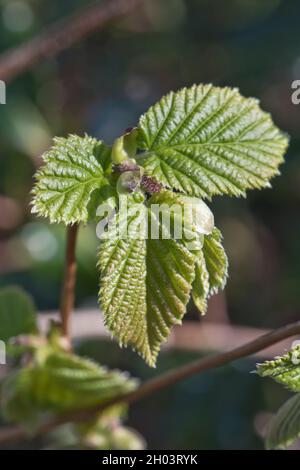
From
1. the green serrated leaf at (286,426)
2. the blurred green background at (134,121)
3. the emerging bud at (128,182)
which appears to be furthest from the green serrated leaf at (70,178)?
the blurred green background at (134,121)

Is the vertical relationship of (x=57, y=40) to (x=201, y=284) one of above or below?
above

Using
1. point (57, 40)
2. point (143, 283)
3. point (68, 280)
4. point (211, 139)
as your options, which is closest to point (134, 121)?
point (57, 40)

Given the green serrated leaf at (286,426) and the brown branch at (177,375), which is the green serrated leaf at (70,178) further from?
the green serrated leaf at (286,426)

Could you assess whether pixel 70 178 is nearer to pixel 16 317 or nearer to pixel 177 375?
pixel 177 375

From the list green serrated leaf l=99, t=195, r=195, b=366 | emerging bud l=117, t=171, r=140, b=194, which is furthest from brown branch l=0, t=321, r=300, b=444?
emerging bud l=117, t=171, r=140, b=194

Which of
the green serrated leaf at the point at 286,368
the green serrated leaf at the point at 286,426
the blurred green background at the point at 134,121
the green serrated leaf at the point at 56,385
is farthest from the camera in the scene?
the blurred green background at the point at 134,121

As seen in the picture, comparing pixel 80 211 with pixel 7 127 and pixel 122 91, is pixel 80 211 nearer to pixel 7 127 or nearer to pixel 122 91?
pixel 7 127

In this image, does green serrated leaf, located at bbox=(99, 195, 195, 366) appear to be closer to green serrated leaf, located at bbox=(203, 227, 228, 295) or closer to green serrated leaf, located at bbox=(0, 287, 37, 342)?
green serrated leaf, located at bbox=(203, 227, 228, 295)
